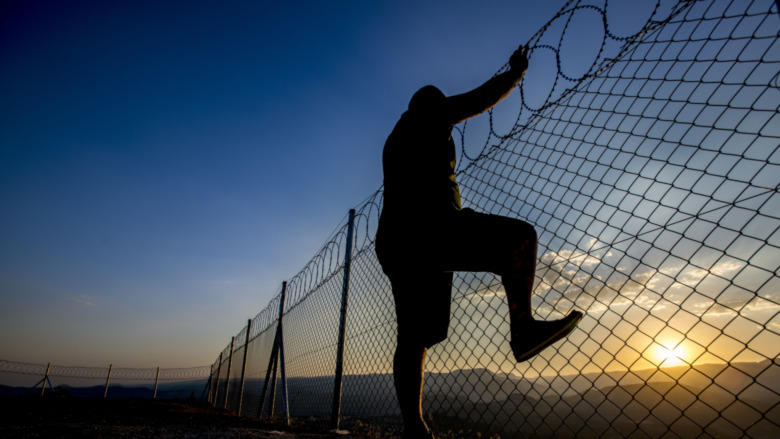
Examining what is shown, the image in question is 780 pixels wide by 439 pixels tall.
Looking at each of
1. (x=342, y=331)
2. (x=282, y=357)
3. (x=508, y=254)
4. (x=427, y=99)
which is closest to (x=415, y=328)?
(x=508, y=254)

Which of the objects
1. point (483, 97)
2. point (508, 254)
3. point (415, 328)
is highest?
point (483, 97)

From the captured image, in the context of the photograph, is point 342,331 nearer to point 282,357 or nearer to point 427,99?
point 282,357

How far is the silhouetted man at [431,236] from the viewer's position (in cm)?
136

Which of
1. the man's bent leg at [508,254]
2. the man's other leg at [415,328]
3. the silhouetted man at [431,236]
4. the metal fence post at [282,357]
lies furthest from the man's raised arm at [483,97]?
the metal fence post at [282,357]

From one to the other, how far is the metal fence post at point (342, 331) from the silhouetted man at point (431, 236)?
207 cm

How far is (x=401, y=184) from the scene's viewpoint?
1.62 m

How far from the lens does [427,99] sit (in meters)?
1.63

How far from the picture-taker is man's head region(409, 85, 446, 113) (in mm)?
1610

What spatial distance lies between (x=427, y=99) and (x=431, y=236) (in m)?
0.68

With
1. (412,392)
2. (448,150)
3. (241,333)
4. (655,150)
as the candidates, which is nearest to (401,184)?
(448,150)

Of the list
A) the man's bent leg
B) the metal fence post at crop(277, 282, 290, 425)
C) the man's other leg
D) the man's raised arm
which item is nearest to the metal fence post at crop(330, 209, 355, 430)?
the metal fence post at crop(277, 282, 290, 425)

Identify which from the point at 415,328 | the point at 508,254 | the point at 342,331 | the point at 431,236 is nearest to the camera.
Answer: the point at 508,254

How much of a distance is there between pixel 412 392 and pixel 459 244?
2.45 feet

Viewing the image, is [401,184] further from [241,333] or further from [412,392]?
[241,333]
